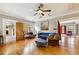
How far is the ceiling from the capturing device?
3663mm

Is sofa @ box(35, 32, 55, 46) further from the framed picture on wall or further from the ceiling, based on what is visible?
the ceiling

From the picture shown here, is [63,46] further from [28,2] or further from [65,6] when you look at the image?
[28,2]

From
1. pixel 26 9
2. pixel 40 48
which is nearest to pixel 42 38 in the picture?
pixel 40 48

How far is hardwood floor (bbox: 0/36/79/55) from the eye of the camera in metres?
3.73

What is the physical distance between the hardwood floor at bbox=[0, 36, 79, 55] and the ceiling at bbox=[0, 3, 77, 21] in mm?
736

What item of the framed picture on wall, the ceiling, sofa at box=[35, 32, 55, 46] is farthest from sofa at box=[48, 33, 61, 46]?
the ceiling

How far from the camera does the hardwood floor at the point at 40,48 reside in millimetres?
3727

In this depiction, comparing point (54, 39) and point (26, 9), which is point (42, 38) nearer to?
point (54, 39)

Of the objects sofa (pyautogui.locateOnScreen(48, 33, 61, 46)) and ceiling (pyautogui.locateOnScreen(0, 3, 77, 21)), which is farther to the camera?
sofa (pyautogui.locateOnScreen(48, 33, 61, 46))

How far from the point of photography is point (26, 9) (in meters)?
3.79

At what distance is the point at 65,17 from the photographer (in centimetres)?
386

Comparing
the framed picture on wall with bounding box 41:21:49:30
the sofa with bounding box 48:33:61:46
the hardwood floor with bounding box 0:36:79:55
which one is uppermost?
the framed picture on wall with bounding box 41:21:49:30

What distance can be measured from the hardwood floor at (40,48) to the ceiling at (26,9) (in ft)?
2.42

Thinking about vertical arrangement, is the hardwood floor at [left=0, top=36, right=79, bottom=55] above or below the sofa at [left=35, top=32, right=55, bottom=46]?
below
